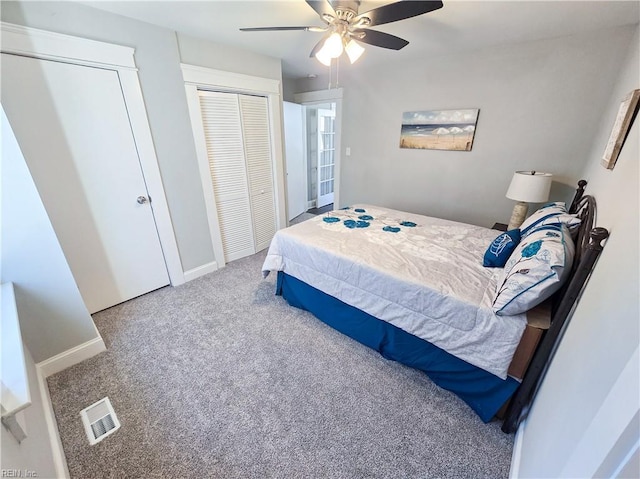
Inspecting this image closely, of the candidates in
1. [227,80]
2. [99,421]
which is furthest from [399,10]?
[99,421]

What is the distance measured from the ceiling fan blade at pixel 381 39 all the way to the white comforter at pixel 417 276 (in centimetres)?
138

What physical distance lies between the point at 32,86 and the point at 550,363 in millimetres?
3441

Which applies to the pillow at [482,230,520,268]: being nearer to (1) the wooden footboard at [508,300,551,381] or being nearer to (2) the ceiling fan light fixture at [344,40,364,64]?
(1) the wooden footboard at [508,300,551,381]

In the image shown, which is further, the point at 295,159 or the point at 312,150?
the point at 312,150

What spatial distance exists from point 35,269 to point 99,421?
0.97 meters

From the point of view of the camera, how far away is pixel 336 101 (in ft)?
12.3

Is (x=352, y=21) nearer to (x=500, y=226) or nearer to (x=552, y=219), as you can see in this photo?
(x=552, y=219)

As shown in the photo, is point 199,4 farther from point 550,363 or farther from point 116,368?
point 550,363

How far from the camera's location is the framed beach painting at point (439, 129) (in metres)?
2.83

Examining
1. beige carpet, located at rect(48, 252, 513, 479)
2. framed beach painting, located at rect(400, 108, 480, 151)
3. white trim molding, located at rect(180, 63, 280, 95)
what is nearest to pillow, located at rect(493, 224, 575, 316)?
beige carpet, located at rect(48, 252, 513, 479)

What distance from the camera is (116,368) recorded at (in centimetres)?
177

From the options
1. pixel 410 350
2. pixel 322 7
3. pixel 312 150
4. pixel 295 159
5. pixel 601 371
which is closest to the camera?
pixel 601 371

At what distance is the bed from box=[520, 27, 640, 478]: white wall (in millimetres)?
144

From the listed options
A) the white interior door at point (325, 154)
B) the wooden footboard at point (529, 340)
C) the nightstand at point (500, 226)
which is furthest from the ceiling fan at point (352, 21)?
the white interior door at point (325, 154)
